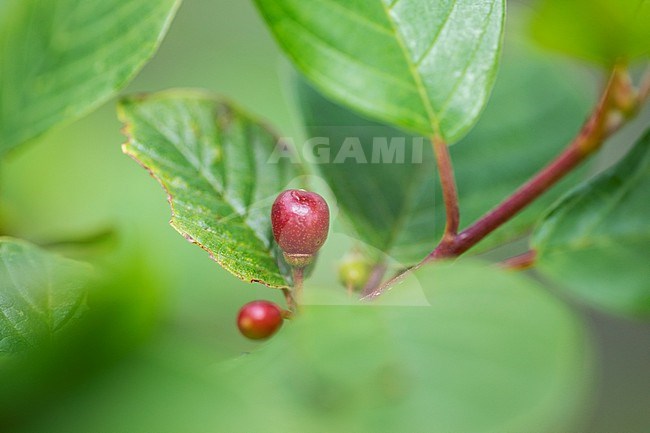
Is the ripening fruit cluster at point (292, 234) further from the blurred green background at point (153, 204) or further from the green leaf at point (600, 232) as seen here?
the green leaf at point (600, 232)

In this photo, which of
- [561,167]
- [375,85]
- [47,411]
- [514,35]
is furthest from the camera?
[514,35]

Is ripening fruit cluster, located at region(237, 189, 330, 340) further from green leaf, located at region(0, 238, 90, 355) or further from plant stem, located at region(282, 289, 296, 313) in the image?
green leaf, located at region(0, 238, 90, 355)

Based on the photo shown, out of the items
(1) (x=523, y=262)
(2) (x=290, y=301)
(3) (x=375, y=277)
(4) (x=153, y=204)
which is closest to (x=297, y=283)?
(2) (x=290, y=301)

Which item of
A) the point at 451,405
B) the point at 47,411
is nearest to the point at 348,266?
the point at 451,405

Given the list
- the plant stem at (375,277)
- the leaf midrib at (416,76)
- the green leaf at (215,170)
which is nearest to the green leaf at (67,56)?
the green leaf at (215,170)

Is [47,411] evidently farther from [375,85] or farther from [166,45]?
[166,45]

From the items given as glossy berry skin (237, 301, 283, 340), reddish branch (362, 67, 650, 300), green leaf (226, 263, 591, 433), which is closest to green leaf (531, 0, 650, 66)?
reddish branch (362, 67, 650, 300)

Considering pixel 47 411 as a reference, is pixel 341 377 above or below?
below
